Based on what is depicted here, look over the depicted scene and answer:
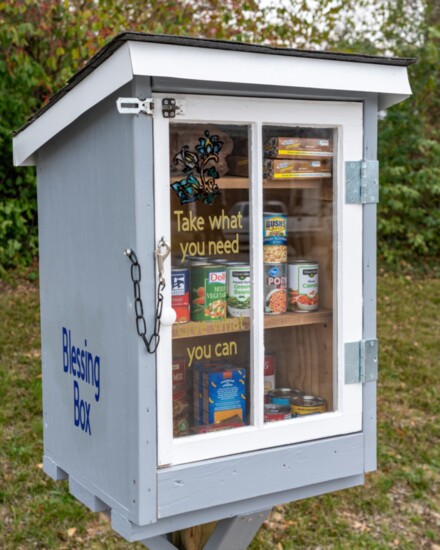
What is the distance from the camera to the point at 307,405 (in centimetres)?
186

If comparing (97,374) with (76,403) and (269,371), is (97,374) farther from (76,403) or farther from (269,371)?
(269,371)

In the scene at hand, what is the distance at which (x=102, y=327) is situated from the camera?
1662 millimetres

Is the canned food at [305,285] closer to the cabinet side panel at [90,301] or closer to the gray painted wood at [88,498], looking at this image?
the cabinet side panel at [90,301]

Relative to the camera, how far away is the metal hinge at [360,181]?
1775mm

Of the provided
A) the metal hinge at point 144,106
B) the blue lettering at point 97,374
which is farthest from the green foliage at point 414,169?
the metal hinge at point 144,106

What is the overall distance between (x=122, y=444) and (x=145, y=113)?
695 millimetres

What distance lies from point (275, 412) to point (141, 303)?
1.60 feet

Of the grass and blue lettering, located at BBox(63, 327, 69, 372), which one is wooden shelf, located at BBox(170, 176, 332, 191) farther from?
the grass

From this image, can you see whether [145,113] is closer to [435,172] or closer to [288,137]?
[288,137]

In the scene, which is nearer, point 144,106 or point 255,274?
point 144,106

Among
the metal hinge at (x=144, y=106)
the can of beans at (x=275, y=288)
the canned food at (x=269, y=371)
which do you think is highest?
the metal hinge at (x=144, y=106)

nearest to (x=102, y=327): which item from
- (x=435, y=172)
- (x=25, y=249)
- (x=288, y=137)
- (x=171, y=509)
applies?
(x=171, y=509)

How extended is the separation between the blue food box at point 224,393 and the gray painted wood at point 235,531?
24 cm

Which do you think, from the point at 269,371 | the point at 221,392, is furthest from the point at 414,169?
the point at 221,392
